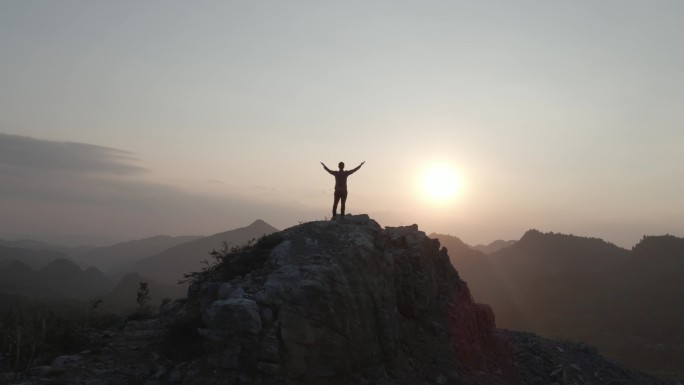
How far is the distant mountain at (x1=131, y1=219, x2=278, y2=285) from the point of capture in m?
150

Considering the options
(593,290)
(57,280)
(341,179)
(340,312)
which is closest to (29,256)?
(57,280)

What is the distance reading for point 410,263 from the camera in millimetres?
17062

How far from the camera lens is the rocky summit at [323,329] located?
1110 centimetres

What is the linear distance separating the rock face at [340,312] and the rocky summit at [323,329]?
0.11ft

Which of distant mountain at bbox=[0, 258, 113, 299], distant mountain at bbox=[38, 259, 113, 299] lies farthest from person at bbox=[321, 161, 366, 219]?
distant mountain at bbox=[38, 259, 113, 299]

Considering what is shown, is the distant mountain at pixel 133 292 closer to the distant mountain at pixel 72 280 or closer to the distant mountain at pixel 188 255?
the distant mountain at pixel 72 280

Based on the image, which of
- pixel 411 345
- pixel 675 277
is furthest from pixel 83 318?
pixel 675 277

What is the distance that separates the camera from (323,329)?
11938 mm

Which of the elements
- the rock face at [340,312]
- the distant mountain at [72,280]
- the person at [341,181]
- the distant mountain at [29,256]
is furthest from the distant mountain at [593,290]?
the distant mountain at [29,256]

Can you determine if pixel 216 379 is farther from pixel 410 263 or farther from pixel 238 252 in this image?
pixel 410 263

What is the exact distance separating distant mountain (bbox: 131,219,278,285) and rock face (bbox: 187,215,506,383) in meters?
131

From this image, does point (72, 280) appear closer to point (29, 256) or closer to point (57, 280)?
point (57, 280)

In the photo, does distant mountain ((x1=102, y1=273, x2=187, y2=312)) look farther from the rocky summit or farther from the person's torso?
the person's torso

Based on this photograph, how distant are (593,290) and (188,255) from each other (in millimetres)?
127471
